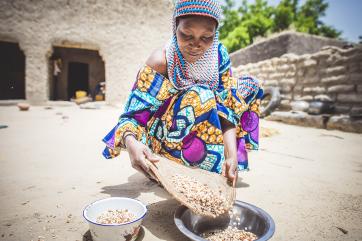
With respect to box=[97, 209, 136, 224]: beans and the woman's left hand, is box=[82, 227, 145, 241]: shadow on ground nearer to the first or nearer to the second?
box=[97, 209, 136, 224]: beans

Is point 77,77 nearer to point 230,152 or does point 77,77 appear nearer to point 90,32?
point 90,32

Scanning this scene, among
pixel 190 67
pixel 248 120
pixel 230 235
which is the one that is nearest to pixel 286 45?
pixel 248 120

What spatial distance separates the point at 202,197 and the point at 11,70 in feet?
48.3

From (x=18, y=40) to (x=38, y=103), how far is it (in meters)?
2.23

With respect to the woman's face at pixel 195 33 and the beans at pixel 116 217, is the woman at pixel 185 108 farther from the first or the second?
the beans at pixel 116 217

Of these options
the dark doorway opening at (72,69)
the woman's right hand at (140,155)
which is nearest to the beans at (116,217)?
the woman's right hand at (140,155)

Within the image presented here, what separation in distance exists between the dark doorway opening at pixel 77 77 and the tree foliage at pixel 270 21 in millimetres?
12138

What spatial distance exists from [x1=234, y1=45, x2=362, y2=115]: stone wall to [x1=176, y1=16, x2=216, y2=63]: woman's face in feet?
14.5

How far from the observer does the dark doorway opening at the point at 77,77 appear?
13.8 metres

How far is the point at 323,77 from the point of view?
547cm

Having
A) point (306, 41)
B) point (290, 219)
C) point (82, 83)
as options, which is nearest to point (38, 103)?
point (82, 83)

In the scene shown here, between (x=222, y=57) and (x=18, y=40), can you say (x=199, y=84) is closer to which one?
(x=222, y=57)

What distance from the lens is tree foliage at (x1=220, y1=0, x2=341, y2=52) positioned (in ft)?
68.0

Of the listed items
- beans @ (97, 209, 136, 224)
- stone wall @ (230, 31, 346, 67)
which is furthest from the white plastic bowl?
stone wall @ (230, 31, 346, 67)
